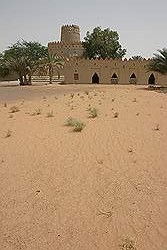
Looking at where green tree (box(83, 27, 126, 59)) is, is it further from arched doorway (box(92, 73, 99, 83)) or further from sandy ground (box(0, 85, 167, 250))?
sandy ground (box(0, 85, 167, 250))

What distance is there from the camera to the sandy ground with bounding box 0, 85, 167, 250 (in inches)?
189

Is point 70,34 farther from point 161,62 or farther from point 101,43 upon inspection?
point 161,62

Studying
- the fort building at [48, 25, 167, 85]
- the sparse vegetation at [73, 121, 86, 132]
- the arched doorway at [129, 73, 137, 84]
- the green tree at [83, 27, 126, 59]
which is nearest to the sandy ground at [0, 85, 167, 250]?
the sparse vegetation at [73, 121, 86, 132]

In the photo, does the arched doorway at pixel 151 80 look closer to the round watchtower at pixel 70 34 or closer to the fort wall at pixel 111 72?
the fort wall at pixel 111 72

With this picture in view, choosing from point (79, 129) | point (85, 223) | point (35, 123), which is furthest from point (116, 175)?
point (35, 123)

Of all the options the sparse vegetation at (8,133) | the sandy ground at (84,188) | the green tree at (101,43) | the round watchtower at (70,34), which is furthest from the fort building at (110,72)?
the sparse vegetation at (8,133)

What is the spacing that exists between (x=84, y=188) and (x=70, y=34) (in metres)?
57.9

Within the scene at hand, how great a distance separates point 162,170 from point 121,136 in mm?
3163

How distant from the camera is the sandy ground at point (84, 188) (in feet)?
15.7

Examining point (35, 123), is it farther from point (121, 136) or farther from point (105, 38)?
point (105, 38)

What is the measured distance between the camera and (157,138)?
996 cm

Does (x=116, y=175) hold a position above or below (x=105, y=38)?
below

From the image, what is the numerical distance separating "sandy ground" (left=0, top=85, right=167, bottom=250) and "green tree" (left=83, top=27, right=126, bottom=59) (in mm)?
47255

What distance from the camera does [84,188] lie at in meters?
6.40
